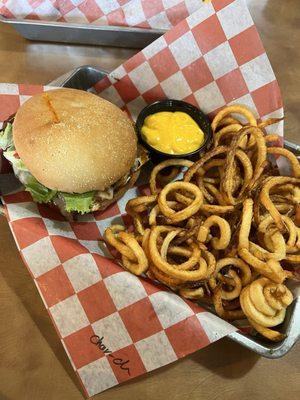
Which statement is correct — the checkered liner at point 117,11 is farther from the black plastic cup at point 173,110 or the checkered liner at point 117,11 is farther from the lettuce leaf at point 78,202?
the lettuce leaf at point 78,202

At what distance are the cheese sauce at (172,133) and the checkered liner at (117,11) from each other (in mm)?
900

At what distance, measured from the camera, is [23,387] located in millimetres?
1315

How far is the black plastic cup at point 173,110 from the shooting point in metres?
1.72

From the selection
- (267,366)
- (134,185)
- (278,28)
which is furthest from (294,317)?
(278,28)

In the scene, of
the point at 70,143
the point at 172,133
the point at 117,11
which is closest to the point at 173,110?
the point at 172,133

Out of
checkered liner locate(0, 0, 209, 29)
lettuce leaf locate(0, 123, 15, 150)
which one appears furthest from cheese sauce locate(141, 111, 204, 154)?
checkered liner locate(0, 0, 209, 29)

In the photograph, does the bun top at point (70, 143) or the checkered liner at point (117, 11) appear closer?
the bun top at point (70, 143)

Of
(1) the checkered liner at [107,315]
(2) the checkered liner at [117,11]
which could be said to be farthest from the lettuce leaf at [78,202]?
(2) the checkered liner at [117,11]

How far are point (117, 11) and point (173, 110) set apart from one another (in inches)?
35.8

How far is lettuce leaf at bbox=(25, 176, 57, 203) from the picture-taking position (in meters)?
1.51

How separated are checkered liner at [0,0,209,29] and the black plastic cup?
802 mm

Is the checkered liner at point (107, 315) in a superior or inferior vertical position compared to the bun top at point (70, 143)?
inferior

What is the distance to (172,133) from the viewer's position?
174cm

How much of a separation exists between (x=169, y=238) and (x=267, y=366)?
571mm
